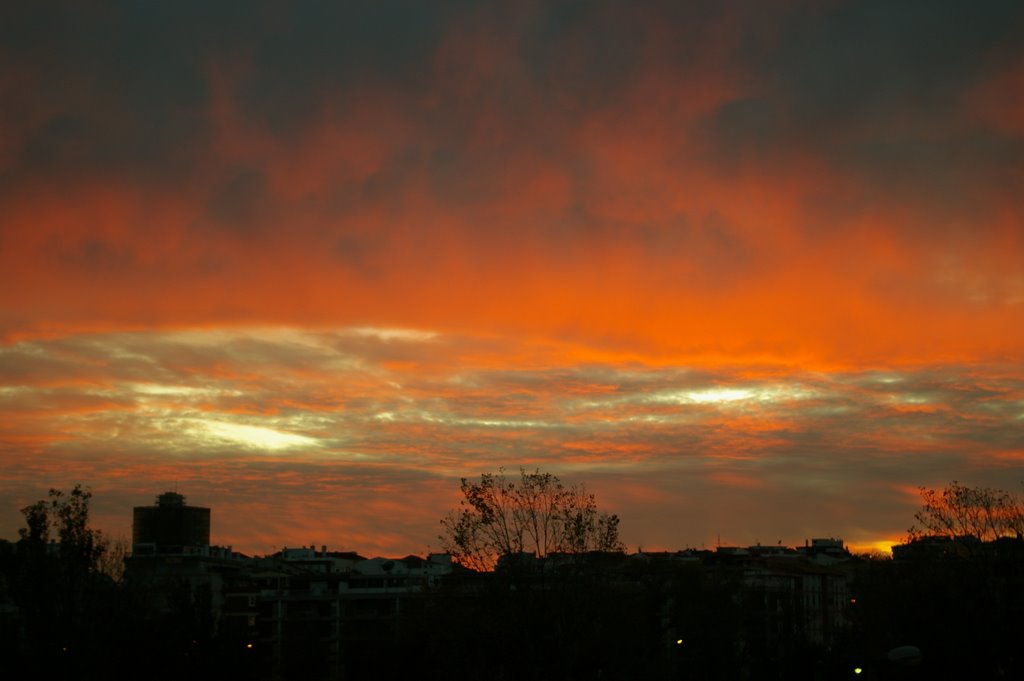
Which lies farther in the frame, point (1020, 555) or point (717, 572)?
point (717, 572)

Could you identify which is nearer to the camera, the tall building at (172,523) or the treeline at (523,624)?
the treeline at (523,624)

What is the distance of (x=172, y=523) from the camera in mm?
137750

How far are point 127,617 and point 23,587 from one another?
21.7 ft

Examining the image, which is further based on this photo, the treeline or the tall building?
the tall building

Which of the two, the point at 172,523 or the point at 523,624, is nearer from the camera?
the point at 523,624

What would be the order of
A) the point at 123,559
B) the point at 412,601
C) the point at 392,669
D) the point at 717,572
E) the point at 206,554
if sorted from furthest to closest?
the point at 206,554
the point at 717,572
the point at 412,601
the point at 392,669
the point at 123,559

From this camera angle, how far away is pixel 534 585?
43875 mm

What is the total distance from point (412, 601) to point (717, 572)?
25.8 meters

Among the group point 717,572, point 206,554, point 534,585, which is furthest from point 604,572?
point 206,554

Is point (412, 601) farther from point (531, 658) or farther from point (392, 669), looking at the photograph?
point (531, 658)

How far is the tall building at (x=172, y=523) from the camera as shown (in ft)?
450

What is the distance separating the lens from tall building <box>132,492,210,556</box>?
137125 mm

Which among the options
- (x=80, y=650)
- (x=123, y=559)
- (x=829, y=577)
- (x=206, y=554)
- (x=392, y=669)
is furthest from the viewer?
(x=829, y=577)

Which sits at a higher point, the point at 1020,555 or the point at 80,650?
the point at 1020,555
